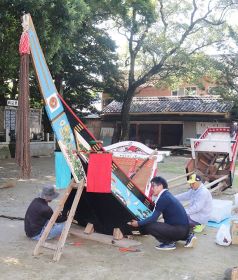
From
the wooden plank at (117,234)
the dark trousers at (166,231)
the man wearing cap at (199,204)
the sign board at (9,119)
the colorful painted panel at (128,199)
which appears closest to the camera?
the dark trousers at (166,231)

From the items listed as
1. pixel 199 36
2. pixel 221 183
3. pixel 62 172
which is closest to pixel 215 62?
pixel 199 36

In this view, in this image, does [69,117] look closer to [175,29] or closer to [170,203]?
[170,203]

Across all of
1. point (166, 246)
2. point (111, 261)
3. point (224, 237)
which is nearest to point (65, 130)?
point (111, 261)

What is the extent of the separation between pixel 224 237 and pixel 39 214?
3.05m

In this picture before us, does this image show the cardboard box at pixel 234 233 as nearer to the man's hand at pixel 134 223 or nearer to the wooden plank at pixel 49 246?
the man's hand at pixel 134 223

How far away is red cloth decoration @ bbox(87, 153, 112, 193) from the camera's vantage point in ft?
19.9

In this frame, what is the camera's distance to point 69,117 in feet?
20.3

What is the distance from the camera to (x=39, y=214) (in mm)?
6465

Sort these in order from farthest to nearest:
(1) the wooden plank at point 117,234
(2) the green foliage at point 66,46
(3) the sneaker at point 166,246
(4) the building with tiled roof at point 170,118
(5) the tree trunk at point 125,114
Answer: (4) the building with tiled roof at point 170,118
(5) the tree trunk at point 125,114
(2) the green foliage at point 66,46
(1) the wooden plank at point 117,234
(3) the sneaker at point 166,246

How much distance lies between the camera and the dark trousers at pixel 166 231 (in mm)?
6137

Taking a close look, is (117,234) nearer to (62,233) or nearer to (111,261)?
(111,261)

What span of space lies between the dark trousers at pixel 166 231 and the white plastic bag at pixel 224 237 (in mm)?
709

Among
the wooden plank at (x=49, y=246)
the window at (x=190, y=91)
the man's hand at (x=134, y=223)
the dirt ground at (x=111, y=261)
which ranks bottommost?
the dirt ground at (x=111, y=261)

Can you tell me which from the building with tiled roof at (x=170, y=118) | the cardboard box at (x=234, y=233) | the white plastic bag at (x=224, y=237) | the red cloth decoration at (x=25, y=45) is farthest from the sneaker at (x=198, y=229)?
the building with tiled roof at (x=170, y=118)
